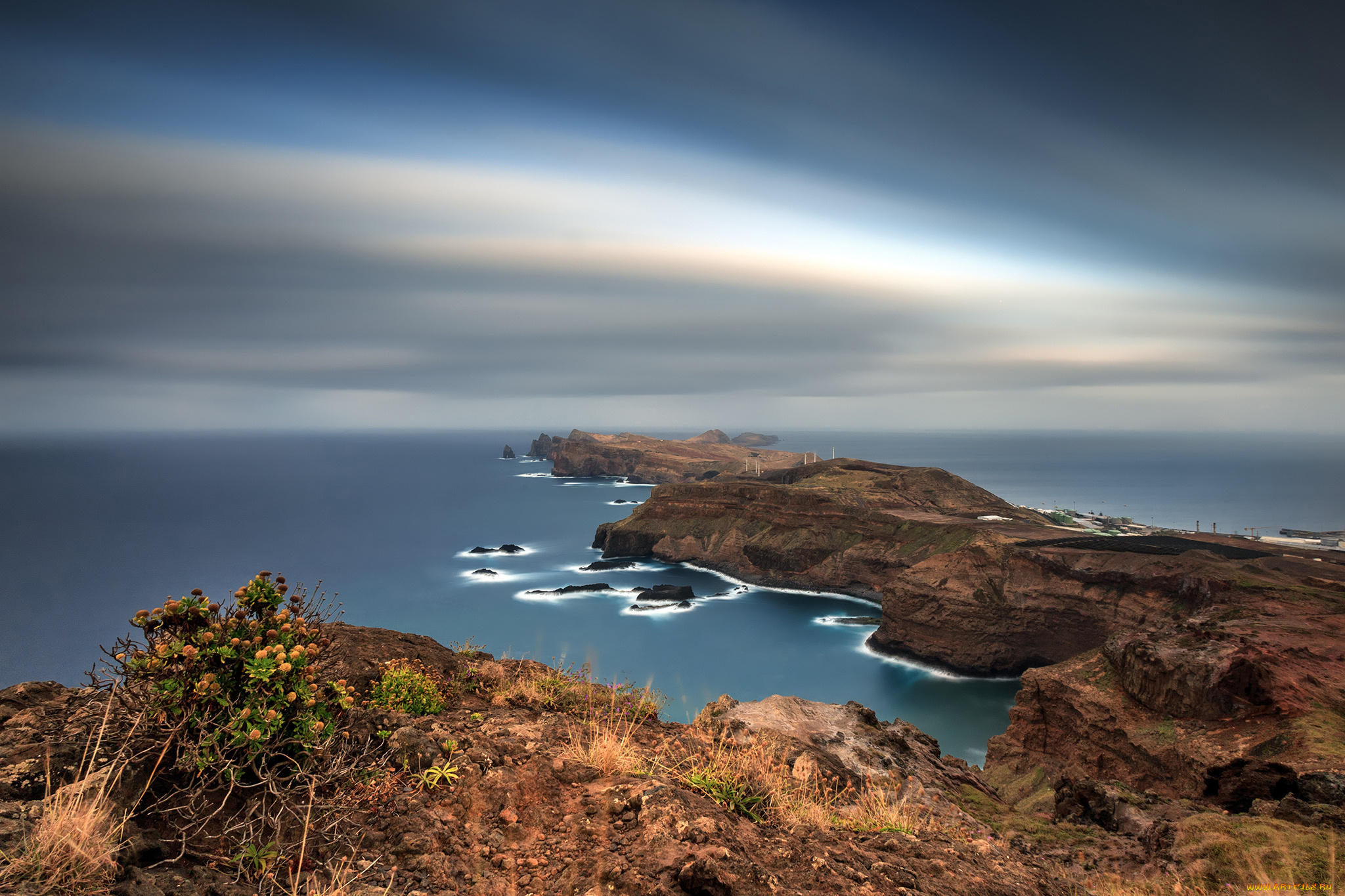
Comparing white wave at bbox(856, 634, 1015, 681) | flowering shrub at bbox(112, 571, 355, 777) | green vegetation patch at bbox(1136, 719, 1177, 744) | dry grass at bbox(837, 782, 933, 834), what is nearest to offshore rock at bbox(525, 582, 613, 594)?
white wave at bbox(856, 634, 1015, 681)

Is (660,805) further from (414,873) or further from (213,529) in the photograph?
(213,529)

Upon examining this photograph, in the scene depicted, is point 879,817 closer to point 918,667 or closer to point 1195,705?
point 1195,705

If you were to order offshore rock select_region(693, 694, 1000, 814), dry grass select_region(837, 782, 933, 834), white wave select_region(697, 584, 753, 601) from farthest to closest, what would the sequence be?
white wave select_region(697, 584, 753, 601) → offshore rock select_region(693, 694, 1000, 814) → dry grass select_region(837, 782, 933, 834)

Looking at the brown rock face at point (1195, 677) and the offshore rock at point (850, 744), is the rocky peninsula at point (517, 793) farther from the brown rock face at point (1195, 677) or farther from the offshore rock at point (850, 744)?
the brown rock face at point (1195, 677)

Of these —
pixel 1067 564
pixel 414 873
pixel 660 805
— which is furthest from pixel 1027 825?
pixel 1067 564

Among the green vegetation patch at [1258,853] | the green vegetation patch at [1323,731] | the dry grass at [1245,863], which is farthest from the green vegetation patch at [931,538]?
the dry grass at [1245,863]

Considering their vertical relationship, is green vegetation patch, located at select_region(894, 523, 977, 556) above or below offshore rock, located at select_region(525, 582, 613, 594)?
above

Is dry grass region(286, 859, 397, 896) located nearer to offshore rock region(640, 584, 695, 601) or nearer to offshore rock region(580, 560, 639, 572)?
offshore rock region(640, 584, 695, 601)
